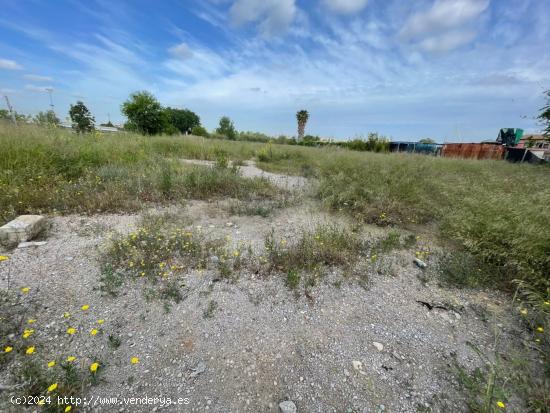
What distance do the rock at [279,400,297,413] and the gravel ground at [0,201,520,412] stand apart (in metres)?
0.02

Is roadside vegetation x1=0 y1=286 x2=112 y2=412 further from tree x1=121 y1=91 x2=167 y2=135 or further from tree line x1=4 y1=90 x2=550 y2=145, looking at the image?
tree x1=121 y1=91 x2=167 y2=135

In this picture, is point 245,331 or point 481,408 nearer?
point 481,408

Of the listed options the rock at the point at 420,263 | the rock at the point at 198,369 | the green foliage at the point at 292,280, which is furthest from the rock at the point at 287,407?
the rock at the point at 420,263

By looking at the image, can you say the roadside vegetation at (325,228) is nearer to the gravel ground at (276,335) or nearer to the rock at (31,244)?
the gravel ground at (276,335)

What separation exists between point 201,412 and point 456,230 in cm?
355

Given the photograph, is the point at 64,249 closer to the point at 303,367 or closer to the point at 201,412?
the point at 201,412

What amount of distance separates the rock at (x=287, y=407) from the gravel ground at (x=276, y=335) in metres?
0.02

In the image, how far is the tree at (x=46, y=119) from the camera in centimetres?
635

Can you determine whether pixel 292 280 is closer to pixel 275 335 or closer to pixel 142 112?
pixel 275 335

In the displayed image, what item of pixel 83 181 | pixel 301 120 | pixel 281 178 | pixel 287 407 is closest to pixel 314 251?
pixel 287 407

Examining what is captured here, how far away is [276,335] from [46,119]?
32.0 ft

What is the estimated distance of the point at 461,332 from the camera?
176 centimetres

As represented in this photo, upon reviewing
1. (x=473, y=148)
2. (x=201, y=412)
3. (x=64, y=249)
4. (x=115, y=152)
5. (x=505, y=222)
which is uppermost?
(x=473, y=148)

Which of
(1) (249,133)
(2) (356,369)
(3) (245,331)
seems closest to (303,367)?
(2) (356,369)
